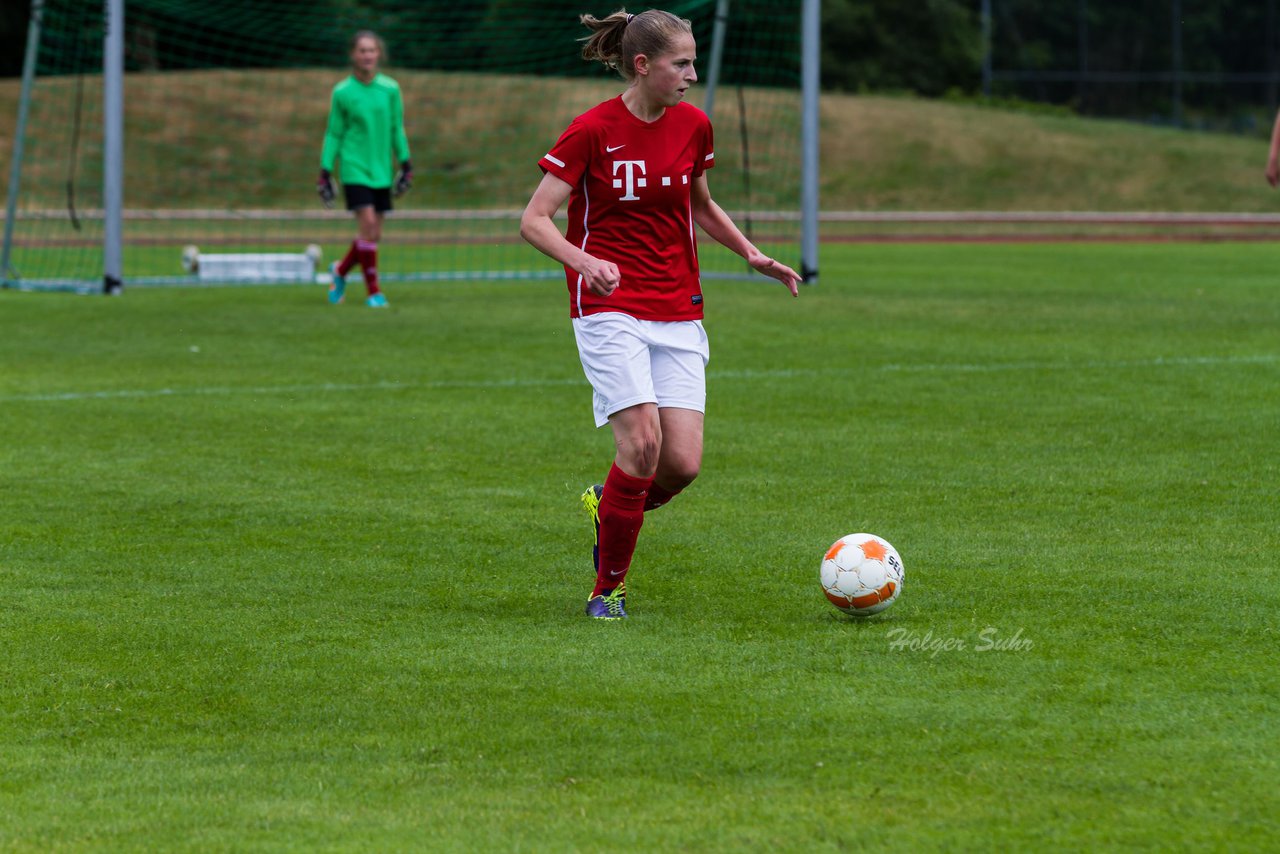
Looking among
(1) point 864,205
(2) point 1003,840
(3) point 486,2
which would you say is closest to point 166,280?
(3) point 486,2

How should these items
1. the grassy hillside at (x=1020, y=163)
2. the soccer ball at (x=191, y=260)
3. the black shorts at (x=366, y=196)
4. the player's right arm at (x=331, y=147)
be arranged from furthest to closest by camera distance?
the grassy hillside at (x=1020, y=163)
the soccer ball at (x=191, y=260)
the black shorts at (x=366, y=196)
the player's right arm at (x=331, y=147)

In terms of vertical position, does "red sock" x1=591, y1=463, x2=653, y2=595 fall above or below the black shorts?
below

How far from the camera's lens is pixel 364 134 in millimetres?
16219

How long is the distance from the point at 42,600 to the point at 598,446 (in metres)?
3.73

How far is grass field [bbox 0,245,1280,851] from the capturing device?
3.81 meters

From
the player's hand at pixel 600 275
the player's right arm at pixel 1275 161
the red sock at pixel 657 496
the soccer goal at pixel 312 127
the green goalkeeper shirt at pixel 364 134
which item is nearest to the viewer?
the player's hand at pixel 600 275

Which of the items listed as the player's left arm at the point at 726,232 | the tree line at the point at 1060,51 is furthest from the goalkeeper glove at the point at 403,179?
the tree line at the point at 1060,51

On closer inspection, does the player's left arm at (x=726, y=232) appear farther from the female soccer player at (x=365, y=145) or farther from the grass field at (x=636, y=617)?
the female soccer player at (x=365, y=145)

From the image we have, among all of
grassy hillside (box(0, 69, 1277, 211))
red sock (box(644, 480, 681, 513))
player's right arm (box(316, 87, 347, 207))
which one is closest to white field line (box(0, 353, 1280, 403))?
red sock (box(644, 480, 681, 513))

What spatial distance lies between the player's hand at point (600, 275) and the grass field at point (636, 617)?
40.2 inches

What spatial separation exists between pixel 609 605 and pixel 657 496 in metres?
0.63

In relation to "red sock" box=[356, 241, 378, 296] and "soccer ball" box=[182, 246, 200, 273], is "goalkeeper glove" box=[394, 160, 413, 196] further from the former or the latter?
"soccer ball" box=[182, 246, 200, 273]

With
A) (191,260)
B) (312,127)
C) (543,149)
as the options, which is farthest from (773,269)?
(312,127)

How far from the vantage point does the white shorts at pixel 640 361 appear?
5602 mm
